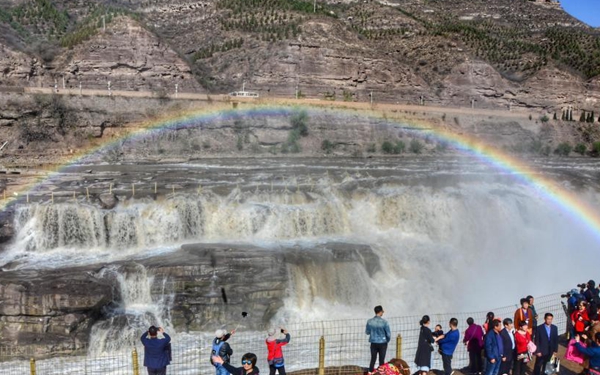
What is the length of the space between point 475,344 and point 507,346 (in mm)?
603

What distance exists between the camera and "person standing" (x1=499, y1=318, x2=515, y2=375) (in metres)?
8.13

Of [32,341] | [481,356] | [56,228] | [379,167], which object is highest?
[379,167]

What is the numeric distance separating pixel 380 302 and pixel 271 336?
1005cm

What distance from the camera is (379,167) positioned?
36062 millimetres

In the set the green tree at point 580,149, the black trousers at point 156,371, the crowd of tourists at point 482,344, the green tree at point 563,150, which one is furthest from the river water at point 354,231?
the green tree at point 580,149

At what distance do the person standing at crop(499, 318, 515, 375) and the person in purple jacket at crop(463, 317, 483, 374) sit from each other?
402 mm

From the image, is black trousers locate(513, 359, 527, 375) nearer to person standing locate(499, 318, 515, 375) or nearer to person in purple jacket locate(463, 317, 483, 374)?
person standing locate(499, 318, 515, 375)

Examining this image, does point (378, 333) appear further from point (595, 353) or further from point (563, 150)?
point (563, 150)

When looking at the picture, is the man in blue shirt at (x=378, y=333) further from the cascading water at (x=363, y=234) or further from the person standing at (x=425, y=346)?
the cascading water at (x=363, y=234)

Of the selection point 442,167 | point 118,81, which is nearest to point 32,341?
point 442,167

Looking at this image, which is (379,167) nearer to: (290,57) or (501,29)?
(290,57)

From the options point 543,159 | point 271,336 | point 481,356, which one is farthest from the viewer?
point 543,159

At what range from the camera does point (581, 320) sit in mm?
8719

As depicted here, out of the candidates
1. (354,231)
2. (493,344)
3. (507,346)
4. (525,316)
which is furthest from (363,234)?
(493,344)
